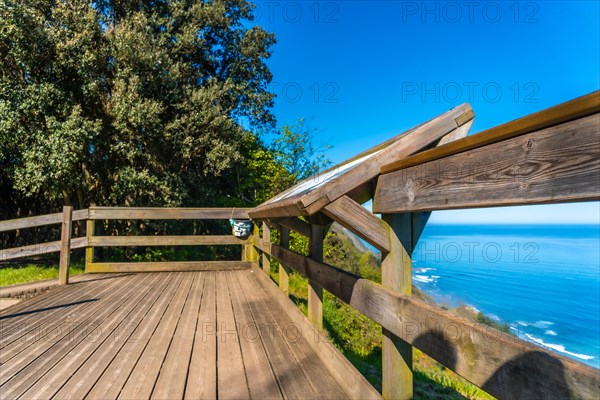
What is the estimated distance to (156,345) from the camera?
2.64 metres

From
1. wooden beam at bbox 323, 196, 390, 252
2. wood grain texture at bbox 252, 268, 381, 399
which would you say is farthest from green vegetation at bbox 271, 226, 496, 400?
wooden beam at bbox 323, 196, 390, 252

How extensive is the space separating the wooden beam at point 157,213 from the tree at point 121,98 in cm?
193

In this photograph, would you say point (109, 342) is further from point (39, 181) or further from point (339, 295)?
point (39, 181)

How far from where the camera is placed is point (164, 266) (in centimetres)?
609

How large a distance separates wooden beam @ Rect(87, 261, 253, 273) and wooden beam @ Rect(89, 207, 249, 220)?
86 centimetres

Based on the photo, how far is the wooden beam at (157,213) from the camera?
5.62 m

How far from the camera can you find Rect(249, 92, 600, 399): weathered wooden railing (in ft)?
2.57

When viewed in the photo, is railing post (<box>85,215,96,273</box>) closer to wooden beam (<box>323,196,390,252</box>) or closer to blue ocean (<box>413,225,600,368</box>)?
wooden beam (<box>323,196,390,252</box>)

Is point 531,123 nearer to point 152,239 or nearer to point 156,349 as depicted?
point 156,349

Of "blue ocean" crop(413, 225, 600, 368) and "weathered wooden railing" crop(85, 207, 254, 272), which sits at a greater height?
"weathered wooden railing" crop(85, 207, 254, 272)

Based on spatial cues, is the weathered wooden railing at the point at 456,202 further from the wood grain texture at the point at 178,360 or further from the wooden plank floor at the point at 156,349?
the wood grain texture at the point at 178,360

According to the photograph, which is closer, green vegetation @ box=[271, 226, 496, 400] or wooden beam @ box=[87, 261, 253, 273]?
green vegetation @ box=[271, 226, 496, 400]

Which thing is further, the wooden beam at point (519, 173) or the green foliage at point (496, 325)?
the green foliage at point (496, 325)

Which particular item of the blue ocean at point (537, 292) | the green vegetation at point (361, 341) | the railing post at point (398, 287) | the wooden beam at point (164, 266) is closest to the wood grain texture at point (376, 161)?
the railing post at point (398, 287)
